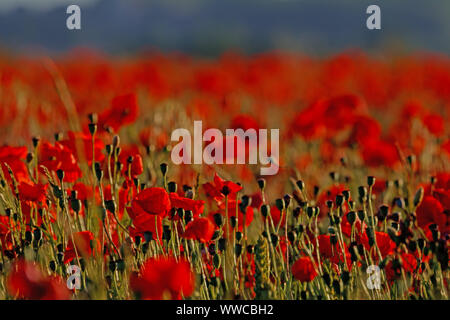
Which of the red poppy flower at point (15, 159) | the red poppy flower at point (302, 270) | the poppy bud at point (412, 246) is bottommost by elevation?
the red poppy flower at point (302, 270)

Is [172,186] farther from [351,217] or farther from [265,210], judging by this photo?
[351,217]

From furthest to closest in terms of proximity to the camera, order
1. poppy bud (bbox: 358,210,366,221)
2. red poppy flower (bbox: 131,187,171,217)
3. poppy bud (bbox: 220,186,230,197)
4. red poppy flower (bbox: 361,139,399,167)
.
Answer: red poppy flower (bbox: 361,139,399,167) < poppy bud (bbox: 358,210,366,221) < poppy bud (bbox: 220,186,230,197) < red poppy flower (bbox: 131,187,171,217)

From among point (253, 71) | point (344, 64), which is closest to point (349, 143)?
point (344, 64)

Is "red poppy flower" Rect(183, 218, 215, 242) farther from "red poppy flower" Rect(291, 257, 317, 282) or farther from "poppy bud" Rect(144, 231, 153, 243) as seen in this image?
"red poppy flower" Rect(291, 257, 317, 282)

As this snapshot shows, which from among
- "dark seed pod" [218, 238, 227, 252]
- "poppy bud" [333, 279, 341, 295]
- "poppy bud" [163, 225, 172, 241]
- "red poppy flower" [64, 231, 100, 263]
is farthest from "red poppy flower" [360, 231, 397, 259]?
"red poppy flower" [64, 231, 100, 263]

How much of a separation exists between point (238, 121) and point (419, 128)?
3.75 feet

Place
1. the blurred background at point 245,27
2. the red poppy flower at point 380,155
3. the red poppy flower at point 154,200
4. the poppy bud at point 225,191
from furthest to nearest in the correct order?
the blurred background at point 245,27 → the red poppy flower at point 380,155 → the poppy bud at point 225,191 → the red poppy flower at point 154,200

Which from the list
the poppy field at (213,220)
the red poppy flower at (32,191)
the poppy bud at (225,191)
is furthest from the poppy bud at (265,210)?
the red poppy flower at (32,191)

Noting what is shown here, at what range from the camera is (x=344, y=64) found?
602 cm

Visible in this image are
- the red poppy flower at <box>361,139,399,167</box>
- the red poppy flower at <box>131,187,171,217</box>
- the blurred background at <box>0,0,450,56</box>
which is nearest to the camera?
the red poppy flower at <box>131,187,171,217</box>

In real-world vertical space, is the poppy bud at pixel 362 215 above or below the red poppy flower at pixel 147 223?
above

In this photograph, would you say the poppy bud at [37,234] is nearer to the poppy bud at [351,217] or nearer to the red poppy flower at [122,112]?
the red poppy flower at [122,112]

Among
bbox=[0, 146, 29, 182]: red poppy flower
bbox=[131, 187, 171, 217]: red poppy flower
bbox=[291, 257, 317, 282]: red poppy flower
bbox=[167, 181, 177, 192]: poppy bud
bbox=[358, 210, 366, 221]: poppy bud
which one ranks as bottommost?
bbox=[291, 257, 317, 282]: red poppy flower
